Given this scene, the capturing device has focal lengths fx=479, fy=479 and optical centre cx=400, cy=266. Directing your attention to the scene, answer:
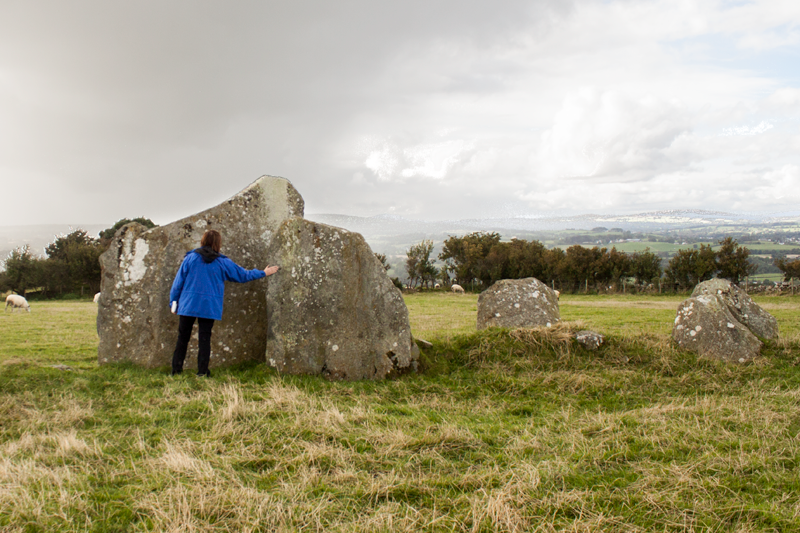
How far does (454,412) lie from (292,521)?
10.3 ft

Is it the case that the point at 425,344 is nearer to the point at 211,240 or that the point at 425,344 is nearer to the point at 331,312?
the point at 331,312

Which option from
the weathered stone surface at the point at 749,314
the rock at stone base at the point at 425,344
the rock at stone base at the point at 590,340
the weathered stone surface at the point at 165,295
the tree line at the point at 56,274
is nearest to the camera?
the weathered stone surface at the point at 165,295

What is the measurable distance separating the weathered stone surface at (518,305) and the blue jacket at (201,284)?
24.3 feet

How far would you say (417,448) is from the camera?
4875 mm

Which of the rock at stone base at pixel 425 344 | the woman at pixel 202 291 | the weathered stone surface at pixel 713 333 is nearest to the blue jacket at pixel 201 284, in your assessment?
the woman at pixel 202 291

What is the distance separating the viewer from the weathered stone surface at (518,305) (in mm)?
13141

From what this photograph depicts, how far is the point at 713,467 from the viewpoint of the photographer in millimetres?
4301

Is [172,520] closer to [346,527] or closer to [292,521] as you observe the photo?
[292,521]

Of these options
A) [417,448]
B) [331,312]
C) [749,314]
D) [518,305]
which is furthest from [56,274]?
[749,314]

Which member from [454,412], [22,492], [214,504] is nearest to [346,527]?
[214,504]

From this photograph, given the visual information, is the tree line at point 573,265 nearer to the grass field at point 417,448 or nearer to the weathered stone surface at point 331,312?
the grass field at point 417,448

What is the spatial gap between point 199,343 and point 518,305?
337 inches

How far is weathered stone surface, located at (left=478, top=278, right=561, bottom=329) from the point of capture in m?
13.1

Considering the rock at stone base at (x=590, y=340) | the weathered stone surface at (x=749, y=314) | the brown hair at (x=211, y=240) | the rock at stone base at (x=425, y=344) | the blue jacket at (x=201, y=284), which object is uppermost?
the brown hair at (x=211, y=240)
